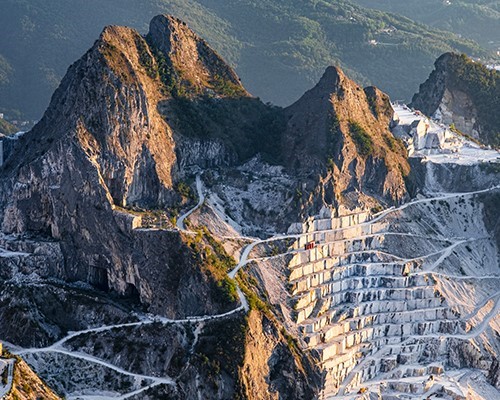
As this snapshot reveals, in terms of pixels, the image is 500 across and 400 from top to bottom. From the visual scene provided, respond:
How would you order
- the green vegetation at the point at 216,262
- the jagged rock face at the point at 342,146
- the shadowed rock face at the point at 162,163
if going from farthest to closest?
1. the jagged rock face at the point at 342,146
2. the shadowed rock face at the point at 162,163
3. the green vegetation at the point at 216,262

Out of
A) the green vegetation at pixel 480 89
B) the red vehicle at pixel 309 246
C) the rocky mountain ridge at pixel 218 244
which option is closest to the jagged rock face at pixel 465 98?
the green vegetation at pixel 480 89

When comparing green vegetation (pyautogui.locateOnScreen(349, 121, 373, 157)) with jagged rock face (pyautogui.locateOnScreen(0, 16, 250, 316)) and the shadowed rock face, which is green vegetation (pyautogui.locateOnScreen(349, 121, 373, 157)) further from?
jagged rock face (pyautogui.locateOnScreen(0, 16, 250, 316))

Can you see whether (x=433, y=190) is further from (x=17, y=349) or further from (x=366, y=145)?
(x=17, y=349)

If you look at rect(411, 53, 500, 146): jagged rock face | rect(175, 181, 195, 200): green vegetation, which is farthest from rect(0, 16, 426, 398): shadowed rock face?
rect(411, 53, 500, 146): jagged rock face

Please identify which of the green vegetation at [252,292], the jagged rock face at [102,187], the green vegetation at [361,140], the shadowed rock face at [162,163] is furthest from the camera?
the green vegetation at [361,140]

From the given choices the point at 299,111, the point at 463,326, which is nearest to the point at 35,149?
the point at 299,111

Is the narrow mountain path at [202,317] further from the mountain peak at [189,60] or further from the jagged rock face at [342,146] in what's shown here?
the mountain peak at [189,60]

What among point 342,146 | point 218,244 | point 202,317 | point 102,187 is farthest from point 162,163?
point 342,146
